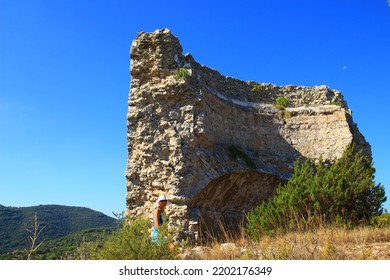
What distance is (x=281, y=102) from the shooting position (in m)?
15.9

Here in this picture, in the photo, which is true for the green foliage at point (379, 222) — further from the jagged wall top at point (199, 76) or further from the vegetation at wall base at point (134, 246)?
the jagged wall top at point (199, 76)

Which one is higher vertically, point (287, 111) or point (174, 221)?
point (287, 111)

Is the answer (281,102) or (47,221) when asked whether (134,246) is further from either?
(47,221)

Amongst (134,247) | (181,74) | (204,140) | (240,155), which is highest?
(181,74)

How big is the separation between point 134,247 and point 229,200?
24.9 ft

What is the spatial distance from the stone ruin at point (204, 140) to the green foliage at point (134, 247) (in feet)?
13.6

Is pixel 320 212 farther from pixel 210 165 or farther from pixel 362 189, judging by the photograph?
pixel 210 165

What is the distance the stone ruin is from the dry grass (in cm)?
363

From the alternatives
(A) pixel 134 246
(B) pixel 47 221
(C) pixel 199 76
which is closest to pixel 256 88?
(C) pixel 199 76

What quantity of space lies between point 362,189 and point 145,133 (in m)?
6.08

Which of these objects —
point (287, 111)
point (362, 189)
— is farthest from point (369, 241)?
point (287, 111)

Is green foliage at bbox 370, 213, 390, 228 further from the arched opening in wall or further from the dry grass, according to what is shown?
the arched opening in wall

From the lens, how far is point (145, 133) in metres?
11.0
